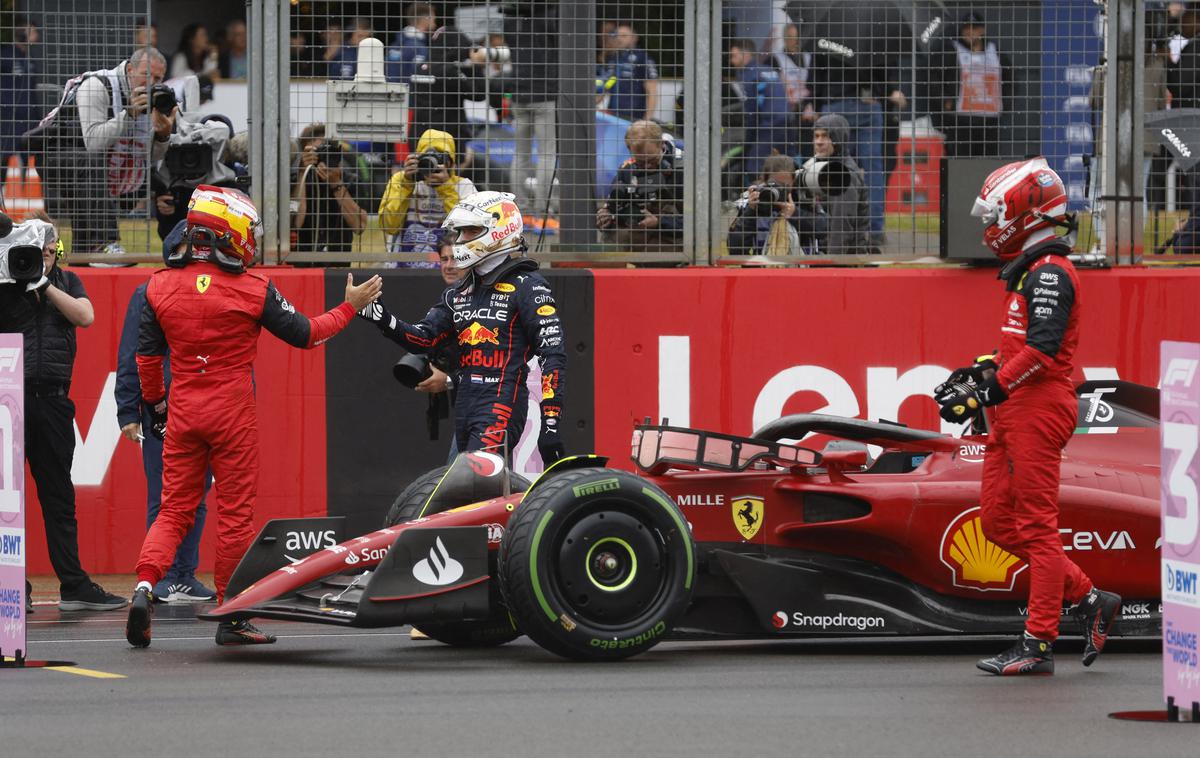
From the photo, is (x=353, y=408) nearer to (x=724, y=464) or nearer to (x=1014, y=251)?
(x=724, y=464)

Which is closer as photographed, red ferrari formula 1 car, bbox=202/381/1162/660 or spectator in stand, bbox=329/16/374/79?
red ferrari formula 1 car, bbox=202/381/1162/660

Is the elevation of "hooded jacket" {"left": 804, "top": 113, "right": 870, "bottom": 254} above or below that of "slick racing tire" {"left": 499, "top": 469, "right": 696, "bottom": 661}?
above

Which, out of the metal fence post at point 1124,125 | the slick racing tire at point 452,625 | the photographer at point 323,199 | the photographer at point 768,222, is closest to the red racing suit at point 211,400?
the slick racing tire at point 452,625

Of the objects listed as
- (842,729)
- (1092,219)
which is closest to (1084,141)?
(1092,219)

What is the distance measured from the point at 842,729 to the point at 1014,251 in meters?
2.51

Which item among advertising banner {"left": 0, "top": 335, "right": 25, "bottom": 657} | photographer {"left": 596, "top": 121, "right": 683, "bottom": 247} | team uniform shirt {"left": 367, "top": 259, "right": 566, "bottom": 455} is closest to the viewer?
advertising banner {"left": 0, "top": 335, "right": 25, "bottom": 657}

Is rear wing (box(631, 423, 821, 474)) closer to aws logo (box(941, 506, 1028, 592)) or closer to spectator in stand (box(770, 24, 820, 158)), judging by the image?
aws logo (box(941, 506, 1028, 592))

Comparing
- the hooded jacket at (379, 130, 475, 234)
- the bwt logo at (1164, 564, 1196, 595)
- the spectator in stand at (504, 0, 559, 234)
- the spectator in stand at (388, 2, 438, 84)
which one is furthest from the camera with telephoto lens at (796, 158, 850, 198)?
the bwt logo at (1164, 564, 1196, 595)

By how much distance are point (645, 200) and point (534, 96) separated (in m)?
0.93

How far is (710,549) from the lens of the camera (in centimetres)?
738

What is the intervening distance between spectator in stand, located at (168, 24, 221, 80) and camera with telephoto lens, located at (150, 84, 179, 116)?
8.76 feet

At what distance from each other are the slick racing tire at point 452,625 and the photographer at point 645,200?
3.39 meters

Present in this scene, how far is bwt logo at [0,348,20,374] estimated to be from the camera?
23.8ft

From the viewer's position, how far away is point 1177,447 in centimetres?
584
